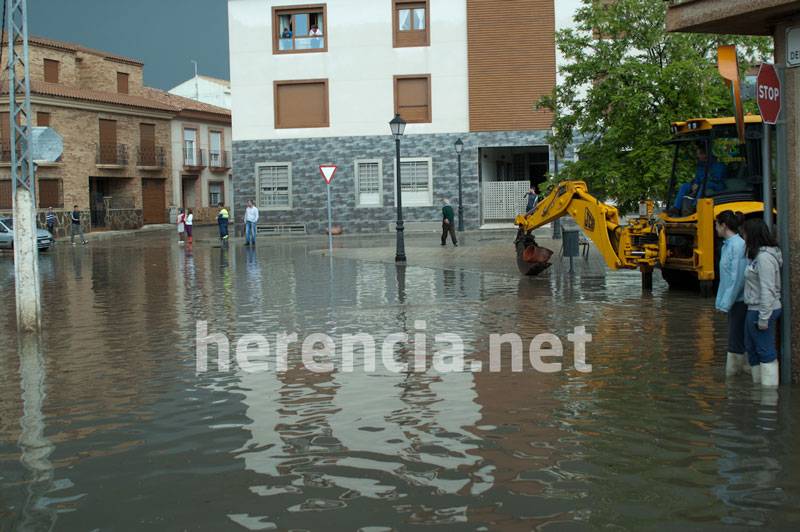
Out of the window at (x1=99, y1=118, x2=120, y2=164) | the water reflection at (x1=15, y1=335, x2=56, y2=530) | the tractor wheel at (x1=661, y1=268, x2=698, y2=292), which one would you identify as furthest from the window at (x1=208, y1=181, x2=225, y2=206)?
the water reflection at (x1=15, y1=335, x2=56, y2=530)

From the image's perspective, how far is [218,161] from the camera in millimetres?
61656

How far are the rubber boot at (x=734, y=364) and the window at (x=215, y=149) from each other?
5483 cm

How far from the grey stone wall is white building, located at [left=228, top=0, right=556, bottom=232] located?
0.14 feet

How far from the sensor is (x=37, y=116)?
49.4m

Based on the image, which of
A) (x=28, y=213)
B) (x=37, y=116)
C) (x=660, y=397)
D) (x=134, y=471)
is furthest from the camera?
(x=37, y=116)

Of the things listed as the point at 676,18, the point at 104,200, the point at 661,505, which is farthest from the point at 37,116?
the point at 661,505

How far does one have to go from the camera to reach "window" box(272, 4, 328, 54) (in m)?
41.4

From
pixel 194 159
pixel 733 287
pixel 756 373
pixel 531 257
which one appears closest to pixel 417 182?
pixel 531 257

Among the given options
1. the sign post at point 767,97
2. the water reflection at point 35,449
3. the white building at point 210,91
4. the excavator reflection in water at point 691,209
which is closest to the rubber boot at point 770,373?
the sign post at point 767,97

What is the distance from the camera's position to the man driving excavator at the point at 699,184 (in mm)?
14469

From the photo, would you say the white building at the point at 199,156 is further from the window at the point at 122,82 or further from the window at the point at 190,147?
the window at the point at 122,82

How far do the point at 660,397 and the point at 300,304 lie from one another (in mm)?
8505

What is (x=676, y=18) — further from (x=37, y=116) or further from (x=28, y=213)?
(x=37, y=116)

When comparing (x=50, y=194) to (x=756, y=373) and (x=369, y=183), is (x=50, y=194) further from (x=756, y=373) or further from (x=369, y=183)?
(x=756, y=373)
